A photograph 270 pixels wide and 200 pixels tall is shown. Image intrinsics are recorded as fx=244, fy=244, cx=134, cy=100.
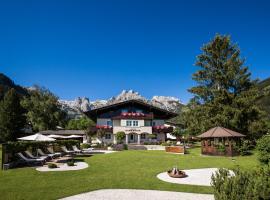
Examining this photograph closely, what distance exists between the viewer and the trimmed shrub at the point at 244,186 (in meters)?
6.19

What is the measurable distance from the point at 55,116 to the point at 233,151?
52654 millimetres

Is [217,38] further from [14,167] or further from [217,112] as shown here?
[14,167]

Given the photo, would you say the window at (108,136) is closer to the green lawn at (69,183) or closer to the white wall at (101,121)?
the white wall at (101,121)

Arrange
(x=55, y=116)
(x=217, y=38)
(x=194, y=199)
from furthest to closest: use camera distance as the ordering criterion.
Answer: (x=55, y=116) < (x=217, y=38) < (x=194, y=199)

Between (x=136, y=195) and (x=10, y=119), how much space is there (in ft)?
162

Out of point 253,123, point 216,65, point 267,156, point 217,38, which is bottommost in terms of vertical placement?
point 267,156

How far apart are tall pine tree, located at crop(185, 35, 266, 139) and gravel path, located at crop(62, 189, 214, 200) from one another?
27.8 meters

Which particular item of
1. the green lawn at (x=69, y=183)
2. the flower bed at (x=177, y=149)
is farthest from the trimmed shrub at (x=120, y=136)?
the green lawn at (x=69, y=183)

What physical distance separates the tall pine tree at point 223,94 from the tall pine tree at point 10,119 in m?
36.2

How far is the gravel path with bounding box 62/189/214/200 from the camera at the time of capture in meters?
9.67

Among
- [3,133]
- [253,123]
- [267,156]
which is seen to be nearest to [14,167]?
[267,156]

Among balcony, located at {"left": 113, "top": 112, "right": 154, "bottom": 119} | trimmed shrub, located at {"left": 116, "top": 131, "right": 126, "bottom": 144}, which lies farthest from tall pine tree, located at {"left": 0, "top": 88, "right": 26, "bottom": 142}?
trimmed shrub, located at {"left": 116, "top": 131, "right": 126, "bottom": 144}

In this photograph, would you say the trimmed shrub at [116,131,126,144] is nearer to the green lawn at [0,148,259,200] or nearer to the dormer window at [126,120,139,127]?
the dormer window at [126,120,139,127]

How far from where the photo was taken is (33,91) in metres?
69.4
